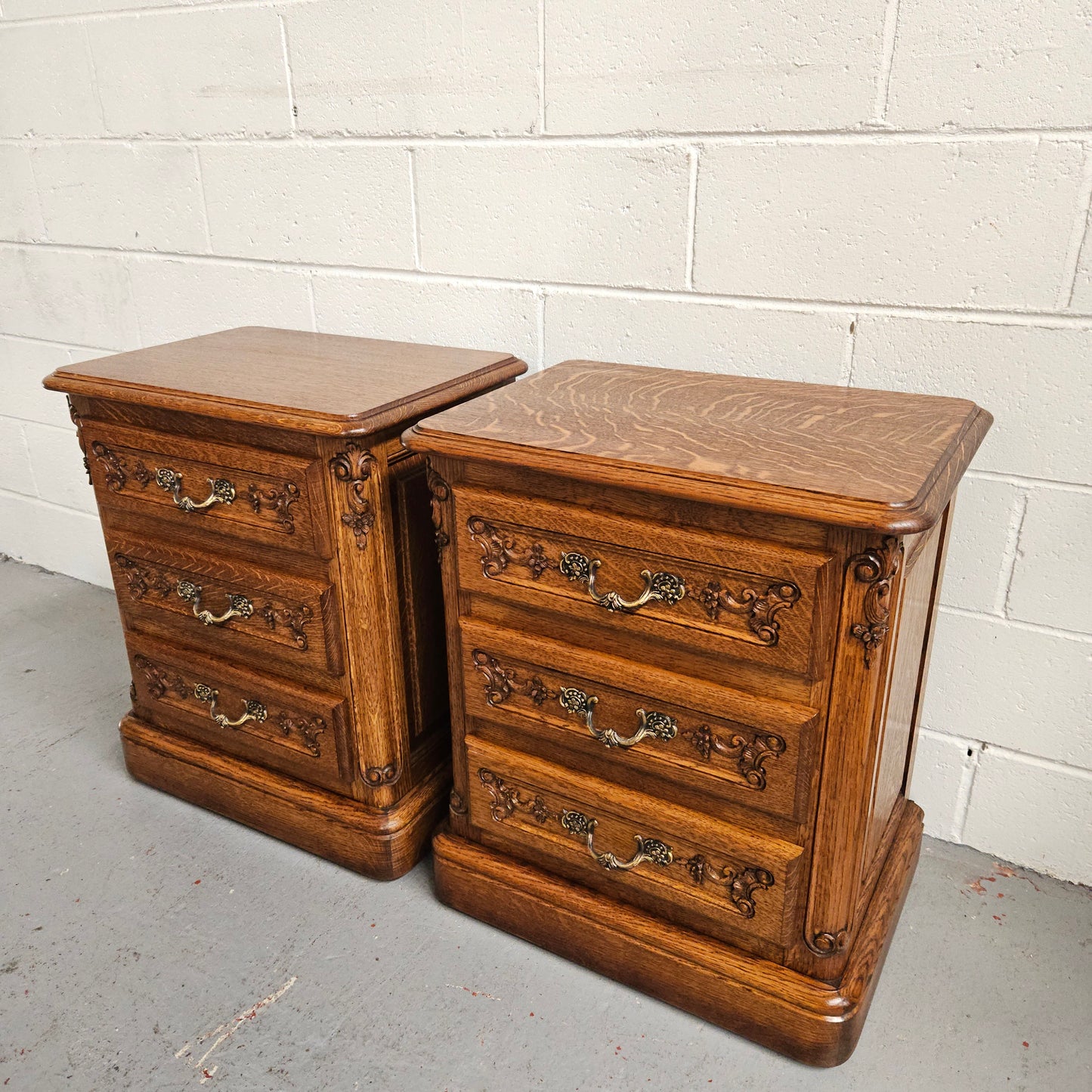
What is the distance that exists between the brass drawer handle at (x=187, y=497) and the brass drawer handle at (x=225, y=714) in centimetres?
34

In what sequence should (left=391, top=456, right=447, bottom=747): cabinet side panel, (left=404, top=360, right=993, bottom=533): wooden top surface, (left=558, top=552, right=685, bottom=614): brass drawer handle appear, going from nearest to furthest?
(left=404, top=360, right=993, bottom=533): wooden top surface < (left=558, top=552, right=685, bottom=614): brass drawer handle < (left=391, top=456, right=447, bottom=747): cabinet side panel

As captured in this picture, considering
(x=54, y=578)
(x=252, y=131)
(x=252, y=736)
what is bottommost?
(x=54, y=578)

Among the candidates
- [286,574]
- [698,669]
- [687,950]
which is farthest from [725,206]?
[687,950]

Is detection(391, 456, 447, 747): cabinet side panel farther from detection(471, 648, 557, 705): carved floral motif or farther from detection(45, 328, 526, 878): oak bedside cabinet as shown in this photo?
detection(471, 648, 557, 705): carved floral motif

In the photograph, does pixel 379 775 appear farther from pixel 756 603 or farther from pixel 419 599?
pixel 756 603

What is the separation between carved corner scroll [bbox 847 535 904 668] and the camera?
100cm

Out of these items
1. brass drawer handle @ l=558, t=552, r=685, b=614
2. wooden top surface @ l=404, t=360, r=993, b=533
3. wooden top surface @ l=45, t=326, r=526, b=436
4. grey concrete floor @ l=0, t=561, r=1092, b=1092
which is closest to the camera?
wooden top surface @ l=404, t=360, r=993, b=533

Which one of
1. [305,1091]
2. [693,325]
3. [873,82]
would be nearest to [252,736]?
[305,1091]

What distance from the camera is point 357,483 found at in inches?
53.0

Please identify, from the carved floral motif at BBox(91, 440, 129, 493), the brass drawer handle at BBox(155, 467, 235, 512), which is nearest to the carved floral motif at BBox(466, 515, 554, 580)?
the brass drawer handle at BBox(155, 467, 235, 512)

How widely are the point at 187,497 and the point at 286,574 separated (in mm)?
210

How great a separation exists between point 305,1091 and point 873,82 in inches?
62.1

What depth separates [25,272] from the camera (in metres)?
2.46

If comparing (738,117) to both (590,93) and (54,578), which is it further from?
(54,578)
